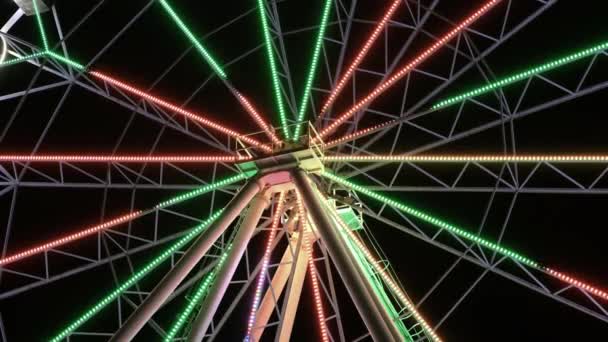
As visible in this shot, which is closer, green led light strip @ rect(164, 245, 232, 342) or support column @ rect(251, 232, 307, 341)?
green led light strip @ rect(164, 245, 232, 342)

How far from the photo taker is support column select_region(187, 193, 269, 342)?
9766 millimetres

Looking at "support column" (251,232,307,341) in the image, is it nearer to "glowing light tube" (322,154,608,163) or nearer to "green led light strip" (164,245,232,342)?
"green led light strip" (164,245,232,342)

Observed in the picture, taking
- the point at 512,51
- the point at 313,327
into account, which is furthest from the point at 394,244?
the point at 512,51

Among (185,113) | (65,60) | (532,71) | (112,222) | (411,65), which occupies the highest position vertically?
(65,60)

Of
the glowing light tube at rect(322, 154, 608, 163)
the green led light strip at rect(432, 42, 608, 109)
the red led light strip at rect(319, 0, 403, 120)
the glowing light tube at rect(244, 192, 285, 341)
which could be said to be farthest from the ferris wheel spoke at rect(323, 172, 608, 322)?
the green led light strip at rect(432, 42, 608, 109)

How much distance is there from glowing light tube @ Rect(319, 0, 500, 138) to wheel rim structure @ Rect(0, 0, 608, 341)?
0.04m

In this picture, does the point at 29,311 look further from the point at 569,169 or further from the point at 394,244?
the point at 569,169

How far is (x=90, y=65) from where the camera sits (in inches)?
504

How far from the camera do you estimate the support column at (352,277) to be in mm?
7805

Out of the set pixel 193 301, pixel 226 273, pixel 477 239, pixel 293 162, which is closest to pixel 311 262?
pixel 226 273

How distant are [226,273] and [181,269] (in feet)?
2.40

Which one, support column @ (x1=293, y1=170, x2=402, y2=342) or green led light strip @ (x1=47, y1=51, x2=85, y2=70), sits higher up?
green led light strip @ (x1=47, y1=51, x2=85, y2=70)

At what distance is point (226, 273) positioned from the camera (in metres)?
10.2

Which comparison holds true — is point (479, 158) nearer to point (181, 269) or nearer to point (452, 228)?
point (452, 228)
